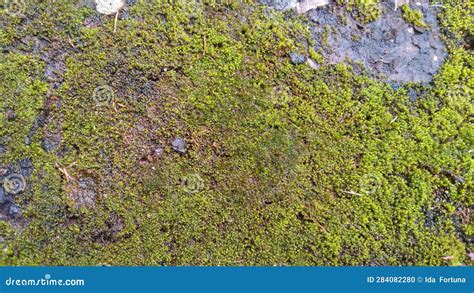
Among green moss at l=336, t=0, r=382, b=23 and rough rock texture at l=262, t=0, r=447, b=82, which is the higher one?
green moss at l=336, t=0, r=382, b=23

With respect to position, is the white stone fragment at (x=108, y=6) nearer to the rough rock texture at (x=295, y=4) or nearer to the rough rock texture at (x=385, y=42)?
the rough rock texture at (x=295, y=4)

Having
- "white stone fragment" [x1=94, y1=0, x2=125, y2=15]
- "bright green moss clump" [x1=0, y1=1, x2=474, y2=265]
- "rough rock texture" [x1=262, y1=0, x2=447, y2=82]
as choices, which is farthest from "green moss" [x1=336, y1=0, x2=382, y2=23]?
"white stone fragment" [x1=94, y1=0, x2=125, y2=15]

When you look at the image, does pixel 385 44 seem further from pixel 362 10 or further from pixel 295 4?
pixel 295 4

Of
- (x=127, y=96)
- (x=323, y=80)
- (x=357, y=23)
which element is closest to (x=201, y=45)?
(x=127, y=96)

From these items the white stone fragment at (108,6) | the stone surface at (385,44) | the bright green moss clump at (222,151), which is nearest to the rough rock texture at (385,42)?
the stone surface at (385,44)

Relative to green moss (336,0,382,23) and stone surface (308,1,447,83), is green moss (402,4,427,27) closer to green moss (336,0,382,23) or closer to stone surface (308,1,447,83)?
stone surface (308,1,447,83)
